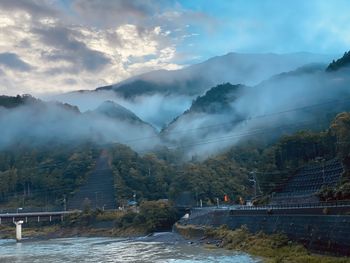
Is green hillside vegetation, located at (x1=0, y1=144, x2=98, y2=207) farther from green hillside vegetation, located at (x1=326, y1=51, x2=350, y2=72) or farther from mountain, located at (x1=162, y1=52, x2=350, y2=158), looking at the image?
green hillside vegetation, located at (x1=326, y1=51, x2=350, y2=72)

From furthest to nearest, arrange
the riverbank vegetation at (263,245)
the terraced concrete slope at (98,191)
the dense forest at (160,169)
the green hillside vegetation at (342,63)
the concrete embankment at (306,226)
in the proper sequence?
the green hillside vegetation at (342,63), the terraced concrete slope at (98,191), the dense forest at (160,169), the riverbank vegetation at (263,245), the concrete embankment at (306,226)

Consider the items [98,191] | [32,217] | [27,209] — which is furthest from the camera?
[98,191]

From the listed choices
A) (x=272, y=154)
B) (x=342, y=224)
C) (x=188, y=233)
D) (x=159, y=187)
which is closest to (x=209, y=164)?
(x=159, y=187)

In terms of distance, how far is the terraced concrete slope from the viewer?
124m

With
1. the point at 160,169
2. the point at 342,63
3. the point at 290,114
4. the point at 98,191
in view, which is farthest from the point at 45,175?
the point at 342,63

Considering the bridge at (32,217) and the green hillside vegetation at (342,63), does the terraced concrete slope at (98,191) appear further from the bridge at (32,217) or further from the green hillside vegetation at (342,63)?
the green hillside vegetation at (342,63)

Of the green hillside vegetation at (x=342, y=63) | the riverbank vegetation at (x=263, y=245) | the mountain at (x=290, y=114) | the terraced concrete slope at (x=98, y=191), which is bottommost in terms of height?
the riverbank vegetation at (x=263, y=245)

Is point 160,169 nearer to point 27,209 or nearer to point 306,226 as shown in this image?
point 27,209

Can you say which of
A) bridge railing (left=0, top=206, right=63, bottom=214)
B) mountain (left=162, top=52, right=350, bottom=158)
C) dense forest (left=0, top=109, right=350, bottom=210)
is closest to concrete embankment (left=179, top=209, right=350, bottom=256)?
dense forest (left=0, top=109, right=350, bottom=210)

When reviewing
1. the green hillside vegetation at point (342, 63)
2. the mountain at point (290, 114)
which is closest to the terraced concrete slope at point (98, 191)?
the mountain at point (290, 114)

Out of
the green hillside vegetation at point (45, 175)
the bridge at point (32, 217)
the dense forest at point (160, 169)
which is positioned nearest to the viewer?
the dense forest at point (160, 169)

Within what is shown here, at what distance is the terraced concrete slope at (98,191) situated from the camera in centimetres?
12381

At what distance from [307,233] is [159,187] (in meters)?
96.3

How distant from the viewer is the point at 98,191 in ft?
429
